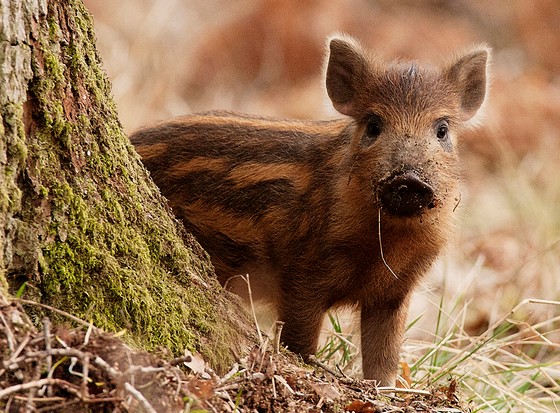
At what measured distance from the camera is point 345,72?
208 inches

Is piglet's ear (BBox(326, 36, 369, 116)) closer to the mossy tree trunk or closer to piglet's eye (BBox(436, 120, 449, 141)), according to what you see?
piglet's eye (BBox(436, 120, 449, 141))

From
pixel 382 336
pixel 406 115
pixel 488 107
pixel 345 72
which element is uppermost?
pixel 345 72

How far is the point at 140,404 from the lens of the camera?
8.81ft

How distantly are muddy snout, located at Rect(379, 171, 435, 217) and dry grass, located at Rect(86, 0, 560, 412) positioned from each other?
873 mm

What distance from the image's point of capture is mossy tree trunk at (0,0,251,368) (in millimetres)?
2977

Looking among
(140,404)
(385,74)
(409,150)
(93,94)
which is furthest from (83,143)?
(385,74)

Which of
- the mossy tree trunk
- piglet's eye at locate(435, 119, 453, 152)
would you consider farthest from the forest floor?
piglet's eye at locate(435, 119, 453, 152)

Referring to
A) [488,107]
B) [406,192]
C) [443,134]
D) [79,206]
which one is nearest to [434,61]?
[488,107]

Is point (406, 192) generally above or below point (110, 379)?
above

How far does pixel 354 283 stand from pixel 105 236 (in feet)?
6.52

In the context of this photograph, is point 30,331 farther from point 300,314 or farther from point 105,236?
point 300,314

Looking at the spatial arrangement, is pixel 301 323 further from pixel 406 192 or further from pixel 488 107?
pixel 488 107

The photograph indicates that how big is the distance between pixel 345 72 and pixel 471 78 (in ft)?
2.59

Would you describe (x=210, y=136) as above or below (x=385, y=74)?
below
